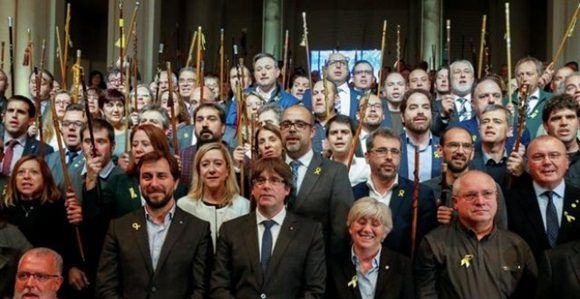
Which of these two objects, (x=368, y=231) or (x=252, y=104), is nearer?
Answer: (x=368, y=231)

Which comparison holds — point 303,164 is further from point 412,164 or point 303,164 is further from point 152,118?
point 152,118

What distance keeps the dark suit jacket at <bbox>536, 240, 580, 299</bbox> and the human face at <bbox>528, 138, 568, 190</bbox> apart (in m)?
0.50

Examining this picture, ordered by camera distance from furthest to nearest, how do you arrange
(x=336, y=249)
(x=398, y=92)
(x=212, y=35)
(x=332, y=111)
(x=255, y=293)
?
1. (x=212, y=35)
2. (x=398, y=92)
3. (x=332, y=111)
4. (x=336, y=249)
5. (x=255, y=293)

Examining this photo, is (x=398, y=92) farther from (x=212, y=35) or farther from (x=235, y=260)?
(x=212, y=35)

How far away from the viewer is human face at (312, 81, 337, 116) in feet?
21.6

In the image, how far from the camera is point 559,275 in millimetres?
3957

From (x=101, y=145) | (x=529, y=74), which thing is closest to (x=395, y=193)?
(x=101, y=145)

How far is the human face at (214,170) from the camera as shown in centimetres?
467

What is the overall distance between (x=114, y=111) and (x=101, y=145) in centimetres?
142

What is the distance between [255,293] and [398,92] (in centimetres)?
355

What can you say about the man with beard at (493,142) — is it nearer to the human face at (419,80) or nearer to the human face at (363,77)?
the human face at (419,80)

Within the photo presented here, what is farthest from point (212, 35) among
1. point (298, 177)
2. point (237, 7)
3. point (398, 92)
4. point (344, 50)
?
point (298, 177)

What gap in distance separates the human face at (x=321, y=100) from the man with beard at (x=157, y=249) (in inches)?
94.6

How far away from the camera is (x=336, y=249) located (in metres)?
4.52
